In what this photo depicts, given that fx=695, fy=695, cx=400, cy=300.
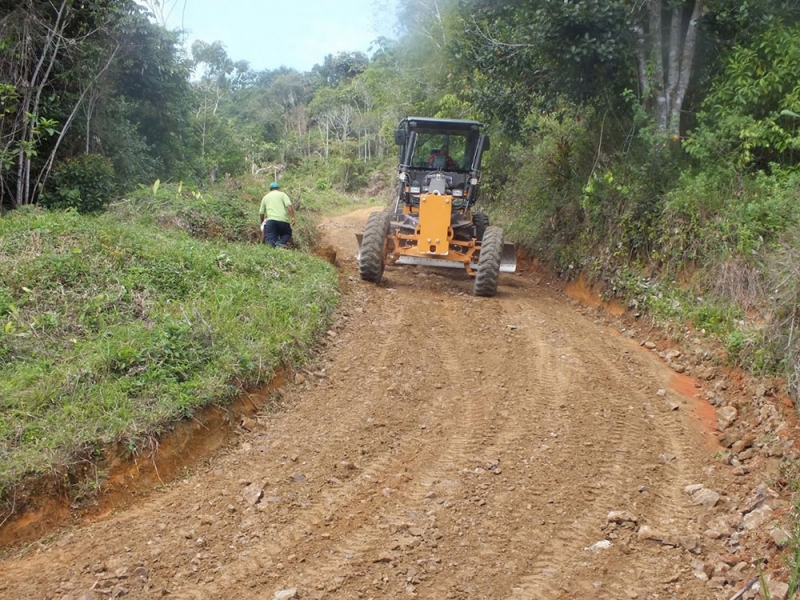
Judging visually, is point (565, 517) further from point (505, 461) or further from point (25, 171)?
point (25, 171)

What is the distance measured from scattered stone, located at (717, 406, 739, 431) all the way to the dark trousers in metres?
7.34

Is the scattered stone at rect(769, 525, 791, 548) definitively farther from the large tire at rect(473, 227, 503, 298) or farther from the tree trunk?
the tree trunk

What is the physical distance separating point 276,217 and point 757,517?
8560 mm

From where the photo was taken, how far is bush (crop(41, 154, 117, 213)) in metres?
12.5

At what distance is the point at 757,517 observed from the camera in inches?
170

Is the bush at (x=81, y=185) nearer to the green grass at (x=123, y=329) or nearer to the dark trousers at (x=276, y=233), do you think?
the green grass at (x=123, y=329)

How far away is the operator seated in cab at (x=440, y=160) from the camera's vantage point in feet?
38.6

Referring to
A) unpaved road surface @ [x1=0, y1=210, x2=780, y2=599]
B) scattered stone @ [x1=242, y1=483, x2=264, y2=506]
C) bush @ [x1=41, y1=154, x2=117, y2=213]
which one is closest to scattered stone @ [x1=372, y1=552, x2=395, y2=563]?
unpaved road surface @ [x1=0, y1=210, x2=780, y2=599]

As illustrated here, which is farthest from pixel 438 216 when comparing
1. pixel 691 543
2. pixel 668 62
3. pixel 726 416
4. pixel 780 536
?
pixel 780 536

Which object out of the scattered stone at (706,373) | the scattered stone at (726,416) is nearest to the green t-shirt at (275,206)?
the scattered stone at (706,373)

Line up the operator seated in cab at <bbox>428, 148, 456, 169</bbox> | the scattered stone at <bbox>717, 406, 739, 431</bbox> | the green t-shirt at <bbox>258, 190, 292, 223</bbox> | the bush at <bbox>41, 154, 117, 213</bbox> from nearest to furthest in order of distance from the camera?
the scattered stone at <bbox>717, 406, 739, 431</bbox> < the green t-shirt at <bbox>258, 190, 292, 223</bbox> < the operator seated in cab at <bbox>428, 148, 456, 169</bbox> < the bush at <bbox>41, 154, 117, 213</bbox>

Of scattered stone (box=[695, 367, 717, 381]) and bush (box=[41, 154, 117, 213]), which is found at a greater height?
bush (box=[41, 154, 117, 213])

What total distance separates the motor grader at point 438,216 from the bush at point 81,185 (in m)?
5.37

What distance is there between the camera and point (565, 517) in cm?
445
